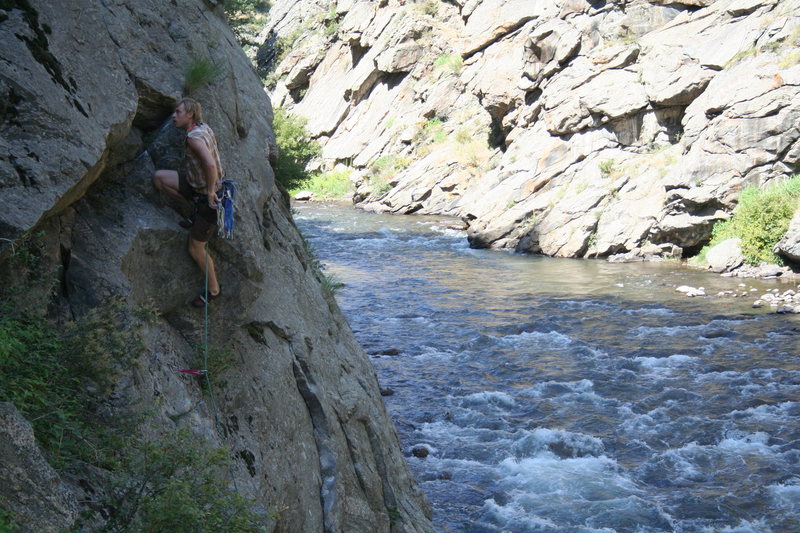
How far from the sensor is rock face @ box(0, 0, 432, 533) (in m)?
4.53

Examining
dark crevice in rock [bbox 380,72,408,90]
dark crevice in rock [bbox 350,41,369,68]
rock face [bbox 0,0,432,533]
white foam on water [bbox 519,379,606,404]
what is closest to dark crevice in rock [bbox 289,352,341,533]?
rock face [bbox 0,0,432,533]

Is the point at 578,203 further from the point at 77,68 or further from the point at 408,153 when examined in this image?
the point at 77,68

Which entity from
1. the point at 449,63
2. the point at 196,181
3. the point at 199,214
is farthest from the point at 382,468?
the point at 449,63

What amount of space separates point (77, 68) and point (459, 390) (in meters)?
9.49

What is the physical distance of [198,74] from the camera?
630cm

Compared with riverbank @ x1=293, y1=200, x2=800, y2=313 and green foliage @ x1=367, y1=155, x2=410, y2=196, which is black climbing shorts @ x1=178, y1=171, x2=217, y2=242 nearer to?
riverbank @ x1=293, y1=200, x2=800, y2=313

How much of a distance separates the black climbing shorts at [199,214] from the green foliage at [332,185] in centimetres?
4131

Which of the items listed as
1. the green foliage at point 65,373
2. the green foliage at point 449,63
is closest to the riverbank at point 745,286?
the green foliage at point 65,373

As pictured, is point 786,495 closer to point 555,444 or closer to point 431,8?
point 555,444

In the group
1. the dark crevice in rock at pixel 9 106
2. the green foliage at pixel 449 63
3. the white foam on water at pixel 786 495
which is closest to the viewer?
the dark crevice in rock at pixel 9 106

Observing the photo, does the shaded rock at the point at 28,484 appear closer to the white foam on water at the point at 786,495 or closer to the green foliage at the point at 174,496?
the green foliage at the point at 174,496

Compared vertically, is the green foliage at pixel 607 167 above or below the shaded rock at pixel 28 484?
above

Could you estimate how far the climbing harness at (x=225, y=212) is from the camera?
5812mm

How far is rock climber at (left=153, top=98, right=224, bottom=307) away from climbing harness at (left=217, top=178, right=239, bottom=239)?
0.14 ft
